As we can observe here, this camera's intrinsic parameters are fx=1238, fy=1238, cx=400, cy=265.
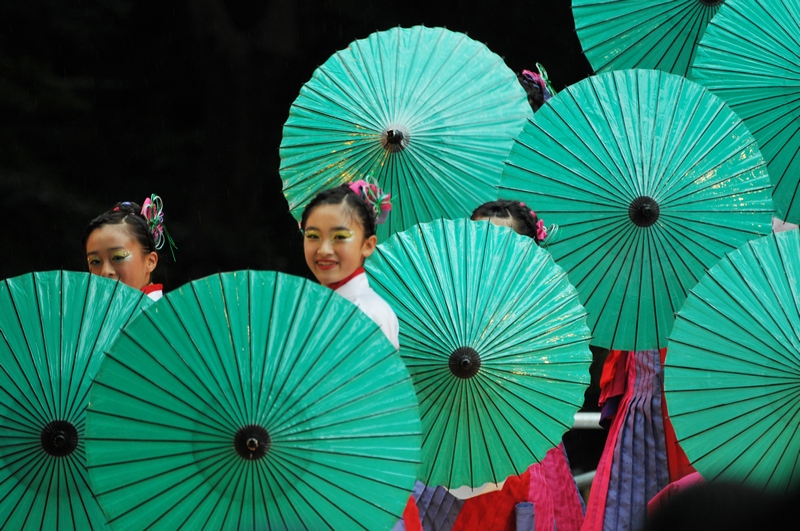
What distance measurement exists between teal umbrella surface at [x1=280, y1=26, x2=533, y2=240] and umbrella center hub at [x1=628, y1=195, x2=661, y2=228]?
66 centimetres

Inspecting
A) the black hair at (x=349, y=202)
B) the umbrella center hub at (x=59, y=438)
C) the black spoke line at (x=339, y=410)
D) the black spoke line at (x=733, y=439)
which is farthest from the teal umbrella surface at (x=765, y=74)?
the umbrella center hub at (x=59, y=438)

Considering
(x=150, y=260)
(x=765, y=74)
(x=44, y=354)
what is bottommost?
(x=44, y=354)

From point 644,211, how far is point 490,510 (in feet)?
3.37

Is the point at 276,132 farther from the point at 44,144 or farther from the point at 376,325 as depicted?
the point at 376,325

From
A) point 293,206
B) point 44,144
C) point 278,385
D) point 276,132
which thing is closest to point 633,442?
point 293,206

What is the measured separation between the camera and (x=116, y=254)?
3855 mm

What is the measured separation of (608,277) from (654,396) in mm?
576

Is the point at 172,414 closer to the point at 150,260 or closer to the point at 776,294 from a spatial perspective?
the point at 150,260

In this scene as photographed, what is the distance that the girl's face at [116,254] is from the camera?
3.86 meters

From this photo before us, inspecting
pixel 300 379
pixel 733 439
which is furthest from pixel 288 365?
pixel 733 439

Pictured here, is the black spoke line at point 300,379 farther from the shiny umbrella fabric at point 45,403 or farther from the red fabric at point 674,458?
the red fabric at point 674,458

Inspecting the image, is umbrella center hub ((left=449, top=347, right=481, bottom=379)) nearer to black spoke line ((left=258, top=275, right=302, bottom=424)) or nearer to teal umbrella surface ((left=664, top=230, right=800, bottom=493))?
teal umbrella surface ((left=664, top=230, right=800, bottom=493))

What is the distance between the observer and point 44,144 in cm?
649

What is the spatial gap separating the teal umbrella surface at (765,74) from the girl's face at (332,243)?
4.69ft
